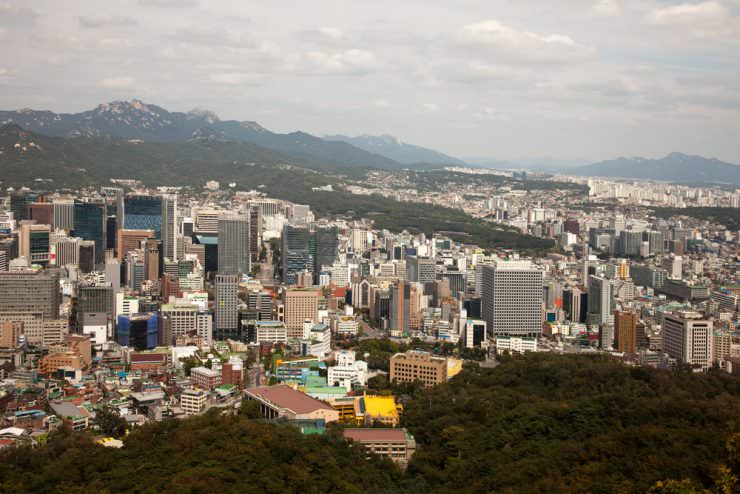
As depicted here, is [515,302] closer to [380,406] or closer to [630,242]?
[380,406]

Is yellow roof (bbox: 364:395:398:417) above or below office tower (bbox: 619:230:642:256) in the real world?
below

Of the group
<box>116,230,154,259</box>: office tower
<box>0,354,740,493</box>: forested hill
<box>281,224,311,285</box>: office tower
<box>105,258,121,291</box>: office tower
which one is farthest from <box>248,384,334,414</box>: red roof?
<box>116,230,154,259</box>: office tower

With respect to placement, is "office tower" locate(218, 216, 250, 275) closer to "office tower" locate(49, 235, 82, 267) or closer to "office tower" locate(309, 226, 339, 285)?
"office tower" locate(309, 226, 339, 285)

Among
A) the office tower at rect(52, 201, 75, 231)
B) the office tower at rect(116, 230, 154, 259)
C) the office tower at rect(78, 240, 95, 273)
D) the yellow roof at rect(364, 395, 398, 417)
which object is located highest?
the office tower at rect(52, 201, 75, 231)

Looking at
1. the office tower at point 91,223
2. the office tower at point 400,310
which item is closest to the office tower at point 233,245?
the office tower at point 91,223

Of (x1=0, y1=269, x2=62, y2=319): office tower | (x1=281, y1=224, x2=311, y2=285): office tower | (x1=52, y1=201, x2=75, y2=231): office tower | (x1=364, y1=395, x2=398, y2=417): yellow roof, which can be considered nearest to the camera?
(x1=364, y1=395, x2=398, y2=417): yellow roof

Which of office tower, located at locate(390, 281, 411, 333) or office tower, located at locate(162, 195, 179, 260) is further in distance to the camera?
office tower, located at locate(162, 195, 179, 260)
